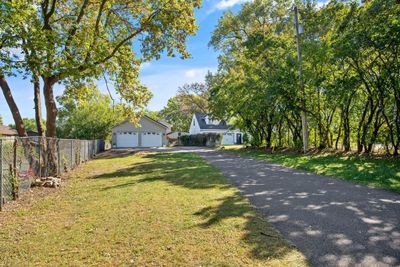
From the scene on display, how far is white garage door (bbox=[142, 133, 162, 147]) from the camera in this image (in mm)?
41562

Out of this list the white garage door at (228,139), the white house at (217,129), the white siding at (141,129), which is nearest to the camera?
the white siding at (141,129)

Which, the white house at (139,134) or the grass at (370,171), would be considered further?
the white house at (139,134)

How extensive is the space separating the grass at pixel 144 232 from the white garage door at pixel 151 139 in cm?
3380

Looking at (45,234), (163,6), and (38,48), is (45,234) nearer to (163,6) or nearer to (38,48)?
(38,48)

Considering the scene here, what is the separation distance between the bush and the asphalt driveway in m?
28.6

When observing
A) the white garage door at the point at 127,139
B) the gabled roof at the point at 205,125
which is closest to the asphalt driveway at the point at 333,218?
the white garage door at the point at 127,139

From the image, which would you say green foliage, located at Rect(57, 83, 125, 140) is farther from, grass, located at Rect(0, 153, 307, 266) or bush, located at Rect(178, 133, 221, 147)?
grass, located at Rect(0, 153, 307, 266)

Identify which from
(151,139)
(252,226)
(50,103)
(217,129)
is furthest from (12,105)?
(217,129)

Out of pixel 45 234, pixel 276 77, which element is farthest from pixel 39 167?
pixel 276 77

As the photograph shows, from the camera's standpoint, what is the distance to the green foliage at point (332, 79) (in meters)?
12.1

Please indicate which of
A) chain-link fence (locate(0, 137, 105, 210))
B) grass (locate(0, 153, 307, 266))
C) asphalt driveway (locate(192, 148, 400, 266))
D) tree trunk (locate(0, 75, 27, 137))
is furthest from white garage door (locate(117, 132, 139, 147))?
asphalt driveway (locate(192, 148, 400, 266))

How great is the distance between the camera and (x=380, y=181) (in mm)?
8195

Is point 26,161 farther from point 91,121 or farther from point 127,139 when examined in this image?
point 91,121

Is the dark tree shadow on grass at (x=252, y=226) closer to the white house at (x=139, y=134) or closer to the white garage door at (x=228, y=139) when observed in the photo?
the white house at (x=139, y=134)
